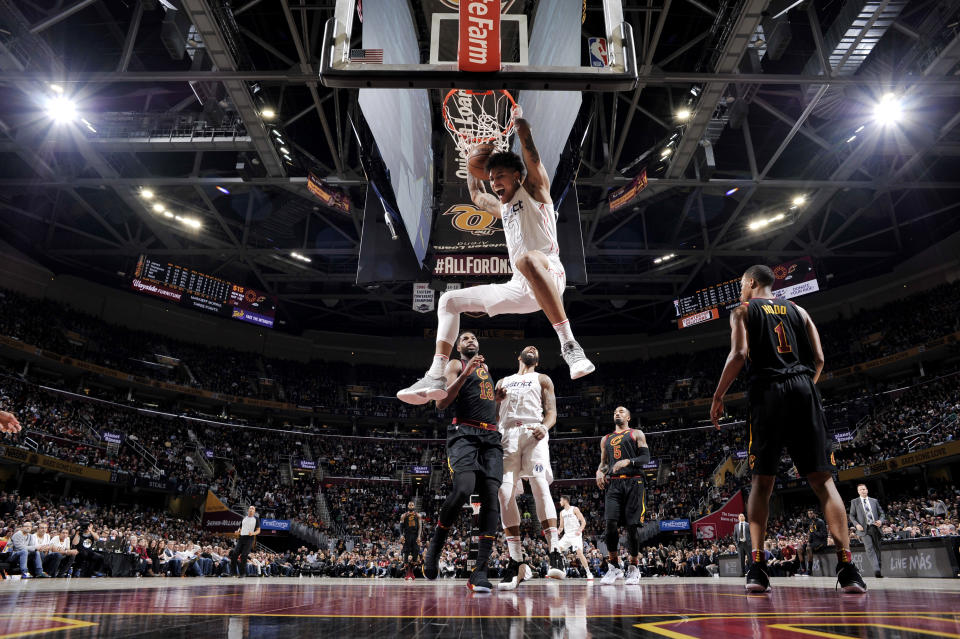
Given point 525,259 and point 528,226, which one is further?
point 528,226

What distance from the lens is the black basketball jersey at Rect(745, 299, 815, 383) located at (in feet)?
13.1

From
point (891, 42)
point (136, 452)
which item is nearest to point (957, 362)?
point (891, 42)

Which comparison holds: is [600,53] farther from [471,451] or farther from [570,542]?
[570,542]

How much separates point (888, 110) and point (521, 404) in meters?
15.1

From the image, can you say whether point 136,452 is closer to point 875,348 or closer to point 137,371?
point 137,371

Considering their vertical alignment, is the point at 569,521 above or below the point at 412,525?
above

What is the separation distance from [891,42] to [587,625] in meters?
18.2

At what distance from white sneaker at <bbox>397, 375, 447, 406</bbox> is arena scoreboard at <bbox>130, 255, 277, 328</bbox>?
22304 mm

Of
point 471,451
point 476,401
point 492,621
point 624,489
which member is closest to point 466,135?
point 624,489

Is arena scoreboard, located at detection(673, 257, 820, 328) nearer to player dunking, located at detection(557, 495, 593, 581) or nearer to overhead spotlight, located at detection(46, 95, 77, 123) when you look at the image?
player dunking, located at detection(557, 495, 593, 581)

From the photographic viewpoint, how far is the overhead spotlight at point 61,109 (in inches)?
603

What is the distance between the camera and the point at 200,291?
24609 millimetres

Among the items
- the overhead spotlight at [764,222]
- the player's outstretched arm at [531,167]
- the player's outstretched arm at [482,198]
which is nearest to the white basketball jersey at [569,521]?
the player's outstretched arm at [482,198]

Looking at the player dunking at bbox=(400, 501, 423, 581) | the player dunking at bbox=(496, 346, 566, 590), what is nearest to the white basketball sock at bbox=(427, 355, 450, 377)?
the player dunking at bbox=(496, 346, 566, 590)
